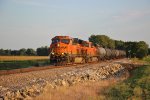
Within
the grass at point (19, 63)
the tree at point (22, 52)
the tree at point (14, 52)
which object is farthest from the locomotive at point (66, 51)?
the tree at point (14, 52)

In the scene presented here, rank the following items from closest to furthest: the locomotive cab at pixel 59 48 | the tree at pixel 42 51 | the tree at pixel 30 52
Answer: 1. the locomotive cab at pixel 59 48
2. the tree at pixel 42 51
3. the tree at pixel 30 52

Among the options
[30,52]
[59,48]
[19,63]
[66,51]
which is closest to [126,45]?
[30,52]

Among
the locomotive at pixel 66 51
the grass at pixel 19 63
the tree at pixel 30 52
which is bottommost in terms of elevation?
A: the grass at pixel 19 63

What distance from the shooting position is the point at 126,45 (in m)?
126

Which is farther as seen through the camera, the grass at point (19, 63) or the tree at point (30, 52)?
the tree at point (30, 52)

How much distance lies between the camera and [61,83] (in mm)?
16359

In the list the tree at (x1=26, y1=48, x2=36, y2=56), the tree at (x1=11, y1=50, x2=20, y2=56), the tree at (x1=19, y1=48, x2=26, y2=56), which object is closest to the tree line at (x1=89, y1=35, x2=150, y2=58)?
the tree at (x1=26, y1=48, x2=36, y2=56)

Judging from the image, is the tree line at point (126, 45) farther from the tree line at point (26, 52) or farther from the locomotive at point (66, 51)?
the locomotive at point (66, 51)

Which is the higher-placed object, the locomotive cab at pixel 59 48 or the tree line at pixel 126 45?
the tree line at pixel 126 45

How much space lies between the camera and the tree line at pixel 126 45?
105m

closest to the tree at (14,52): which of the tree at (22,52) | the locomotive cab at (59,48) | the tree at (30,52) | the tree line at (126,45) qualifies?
the tree at (22,52)

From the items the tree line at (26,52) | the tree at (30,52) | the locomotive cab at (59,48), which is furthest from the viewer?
the tree at (30,52)

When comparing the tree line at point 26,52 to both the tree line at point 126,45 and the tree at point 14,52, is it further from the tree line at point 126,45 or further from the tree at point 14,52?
the tree line at point 126,45

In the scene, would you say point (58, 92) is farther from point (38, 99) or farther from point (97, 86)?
point (97, 86)
